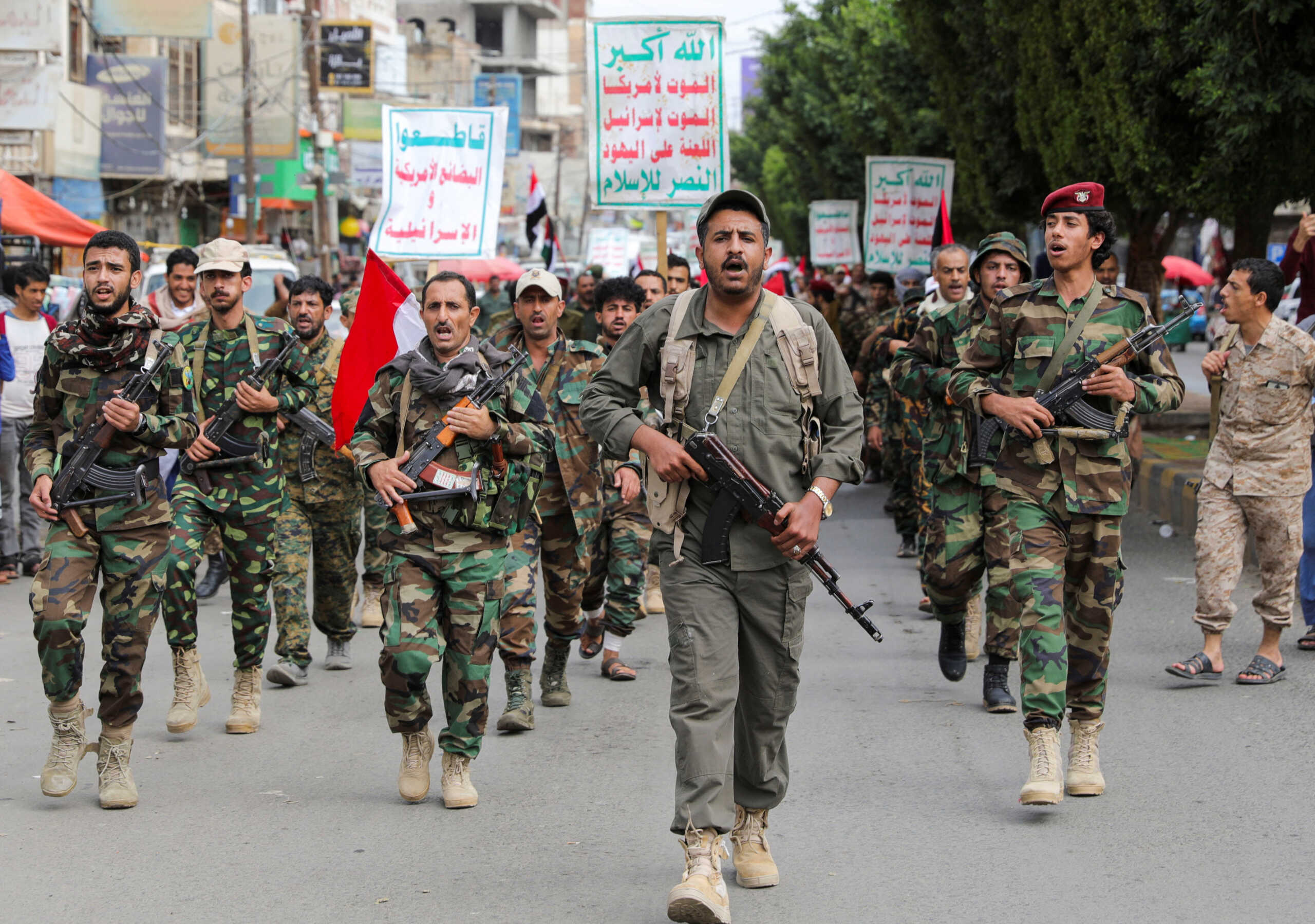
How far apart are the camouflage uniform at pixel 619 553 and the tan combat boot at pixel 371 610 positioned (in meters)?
2.01

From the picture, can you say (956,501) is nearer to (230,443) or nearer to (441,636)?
(441,636)

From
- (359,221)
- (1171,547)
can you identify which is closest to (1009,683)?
(1171,547)

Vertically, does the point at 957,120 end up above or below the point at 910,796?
above

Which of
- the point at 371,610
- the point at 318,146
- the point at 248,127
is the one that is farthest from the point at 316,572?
the point at 318,146

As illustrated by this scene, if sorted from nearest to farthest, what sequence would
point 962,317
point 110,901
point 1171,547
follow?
point 110,901, point 962,317, point 1171,547

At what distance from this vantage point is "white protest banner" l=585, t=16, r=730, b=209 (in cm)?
1109

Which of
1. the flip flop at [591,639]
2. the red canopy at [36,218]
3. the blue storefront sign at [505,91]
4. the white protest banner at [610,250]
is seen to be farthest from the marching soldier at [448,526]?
the blue storefront sign at [505,91]

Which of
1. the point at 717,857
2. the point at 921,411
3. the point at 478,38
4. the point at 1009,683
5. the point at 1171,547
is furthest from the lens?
the point at 478,38

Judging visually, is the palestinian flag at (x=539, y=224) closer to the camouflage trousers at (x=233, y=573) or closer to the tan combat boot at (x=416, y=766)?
the camouflage trousers at (x=233, y=573)

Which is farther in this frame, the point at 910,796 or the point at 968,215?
the point at 968,215

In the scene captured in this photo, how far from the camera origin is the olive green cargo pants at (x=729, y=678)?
4.41m

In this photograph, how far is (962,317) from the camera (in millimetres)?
7219

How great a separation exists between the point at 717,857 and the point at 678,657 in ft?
1.83

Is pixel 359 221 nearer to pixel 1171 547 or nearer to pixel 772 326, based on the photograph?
pixel 1171 547
